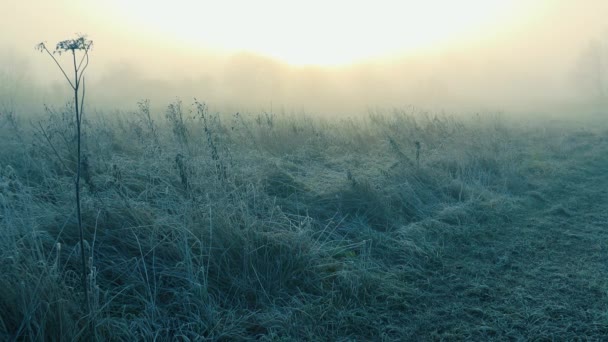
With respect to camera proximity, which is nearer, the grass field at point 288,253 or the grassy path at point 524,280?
the grass field at point 288,253

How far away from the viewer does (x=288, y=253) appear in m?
3.44

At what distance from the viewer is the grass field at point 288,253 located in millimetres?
2666

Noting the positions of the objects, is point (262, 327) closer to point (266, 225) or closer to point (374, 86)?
point (266, 225)

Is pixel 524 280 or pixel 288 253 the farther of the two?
pixel 524 280

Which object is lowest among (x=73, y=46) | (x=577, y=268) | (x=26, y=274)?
(x=577, y=268)

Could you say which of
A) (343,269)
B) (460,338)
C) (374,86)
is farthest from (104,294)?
(374,86)

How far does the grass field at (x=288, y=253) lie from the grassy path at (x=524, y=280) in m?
0.01

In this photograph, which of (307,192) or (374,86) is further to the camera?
(374,86)

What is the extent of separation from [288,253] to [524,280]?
76.0 inches

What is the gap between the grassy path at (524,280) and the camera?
2854 mm

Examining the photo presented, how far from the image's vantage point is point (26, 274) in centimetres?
240

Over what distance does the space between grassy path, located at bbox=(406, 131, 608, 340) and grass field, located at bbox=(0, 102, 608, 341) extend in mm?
15

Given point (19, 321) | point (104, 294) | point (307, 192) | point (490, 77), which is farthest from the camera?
point (490, 77)

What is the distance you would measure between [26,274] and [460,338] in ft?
8.52
